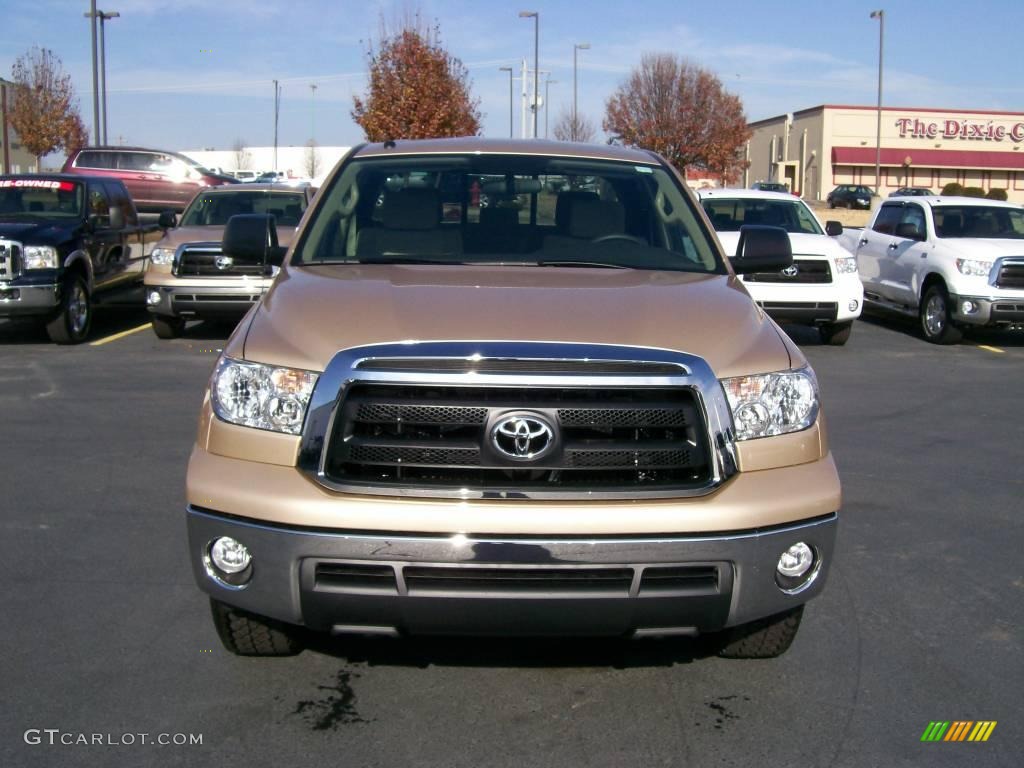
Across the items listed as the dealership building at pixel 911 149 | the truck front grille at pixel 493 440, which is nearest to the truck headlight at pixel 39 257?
the truck front grille at pixel 493 440

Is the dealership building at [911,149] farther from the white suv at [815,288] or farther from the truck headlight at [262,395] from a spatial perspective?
the truck headlight at [262,395]

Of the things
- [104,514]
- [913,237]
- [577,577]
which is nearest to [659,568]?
[577,577]

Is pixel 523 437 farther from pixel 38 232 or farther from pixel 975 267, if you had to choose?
pixel 975 267

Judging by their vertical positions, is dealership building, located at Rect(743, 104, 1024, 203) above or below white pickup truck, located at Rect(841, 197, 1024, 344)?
above

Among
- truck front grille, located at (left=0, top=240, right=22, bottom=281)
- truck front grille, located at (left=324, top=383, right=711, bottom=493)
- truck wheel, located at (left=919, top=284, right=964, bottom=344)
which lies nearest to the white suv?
truck wheel, located at (left=919, top=284, right=964, bottom=344)

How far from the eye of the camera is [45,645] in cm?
406

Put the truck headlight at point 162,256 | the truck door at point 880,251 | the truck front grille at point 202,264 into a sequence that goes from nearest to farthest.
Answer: the truck front grille at point 202,264 → the truck headlight at point 162,256 → the truck door at point 880,251

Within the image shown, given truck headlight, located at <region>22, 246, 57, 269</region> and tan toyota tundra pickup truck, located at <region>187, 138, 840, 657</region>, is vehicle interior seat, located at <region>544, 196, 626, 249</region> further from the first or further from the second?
truck headlight, located at <region>22, 246, 57, 269</region>

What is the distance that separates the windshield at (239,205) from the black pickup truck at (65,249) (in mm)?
844

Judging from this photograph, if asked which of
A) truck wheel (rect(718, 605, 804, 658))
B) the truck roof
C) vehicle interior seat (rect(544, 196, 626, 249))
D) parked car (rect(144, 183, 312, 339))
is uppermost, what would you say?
the truck roof

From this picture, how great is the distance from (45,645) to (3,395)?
18.7 feet

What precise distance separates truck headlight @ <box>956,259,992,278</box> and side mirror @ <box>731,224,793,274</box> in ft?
28.2

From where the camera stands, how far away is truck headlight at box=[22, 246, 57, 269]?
37.5 ft

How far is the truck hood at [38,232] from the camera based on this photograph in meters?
11.5
